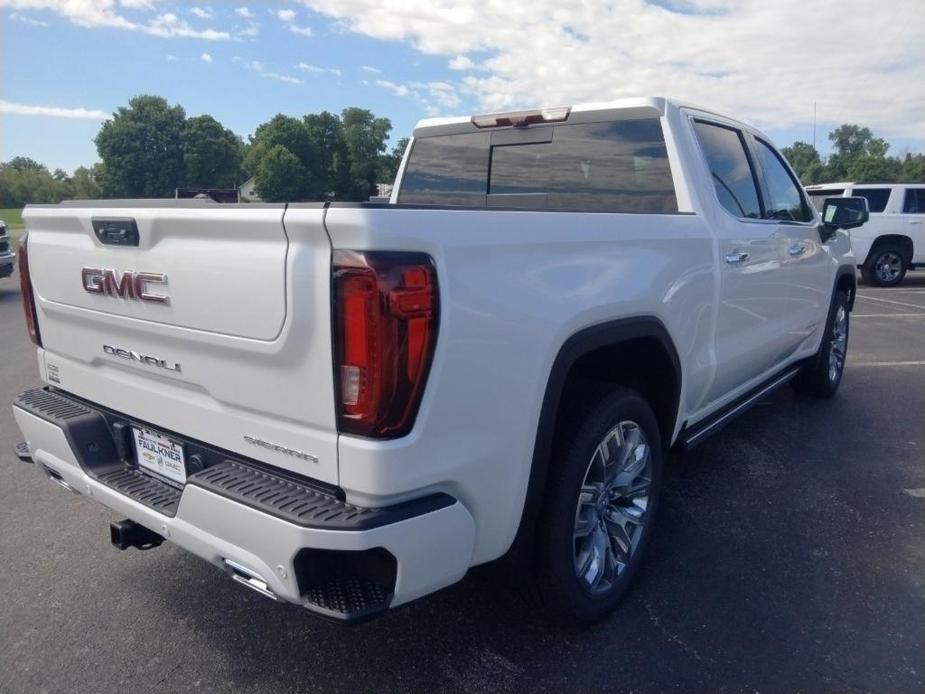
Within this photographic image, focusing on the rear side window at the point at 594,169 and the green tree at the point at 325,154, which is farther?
the green tree at the point at 325,154

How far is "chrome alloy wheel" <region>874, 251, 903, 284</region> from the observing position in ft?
49.7

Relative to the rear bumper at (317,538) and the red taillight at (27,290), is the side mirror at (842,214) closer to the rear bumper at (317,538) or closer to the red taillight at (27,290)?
the rear bumper at (317,538)

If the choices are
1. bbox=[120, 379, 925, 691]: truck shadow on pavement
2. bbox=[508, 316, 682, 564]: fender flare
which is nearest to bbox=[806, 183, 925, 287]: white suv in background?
bbox=[120, 379, 925, 691]: truck shadow on pavement

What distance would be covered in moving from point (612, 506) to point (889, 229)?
574 inches

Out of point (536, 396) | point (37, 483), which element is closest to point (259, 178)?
point (37, 483)

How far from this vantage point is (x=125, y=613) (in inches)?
116

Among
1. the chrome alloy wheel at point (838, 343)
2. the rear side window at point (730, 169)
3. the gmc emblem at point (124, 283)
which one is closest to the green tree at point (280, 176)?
the rear side window at point (730, 169)

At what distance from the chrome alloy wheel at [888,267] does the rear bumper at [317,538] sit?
15.8 metres

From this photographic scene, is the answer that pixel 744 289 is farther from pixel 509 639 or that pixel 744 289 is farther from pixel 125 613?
pixel 125 613

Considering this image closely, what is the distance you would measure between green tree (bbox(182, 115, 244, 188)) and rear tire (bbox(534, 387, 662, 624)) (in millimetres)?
18580

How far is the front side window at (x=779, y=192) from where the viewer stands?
4484mm

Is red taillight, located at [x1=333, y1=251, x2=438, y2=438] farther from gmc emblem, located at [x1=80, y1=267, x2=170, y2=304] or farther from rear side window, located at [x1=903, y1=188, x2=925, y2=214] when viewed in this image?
rear side window, located at [x1=903, y1=188, x2=925, y2=214]

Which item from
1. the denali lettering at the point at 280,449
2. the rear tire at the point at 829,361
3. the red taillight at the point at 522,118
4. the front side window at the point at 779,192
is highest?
the red taillight at the point at 522,118

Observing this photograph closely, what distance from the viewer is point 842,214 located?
5270 mm
